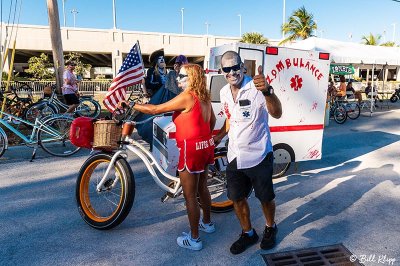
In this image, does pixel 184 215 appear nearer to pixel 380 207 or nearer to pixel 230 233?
pixel 230 233

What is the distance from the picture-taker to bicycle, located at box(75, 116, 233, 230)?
11.1 ft

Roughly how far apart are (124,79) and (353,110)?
11321 millimetres

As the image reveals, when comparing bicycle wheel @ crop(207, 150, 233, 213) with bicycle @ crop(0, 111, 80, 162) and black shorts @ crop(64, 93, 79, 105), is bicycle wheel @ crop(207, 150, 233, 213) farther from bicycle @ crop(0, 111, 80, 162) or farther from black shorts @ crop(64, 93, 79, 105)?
black shorts @ crop(64, 93, 79, 105)

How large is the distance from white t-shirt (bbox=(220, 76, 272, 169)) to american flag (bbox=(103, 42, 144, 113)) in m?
1.37

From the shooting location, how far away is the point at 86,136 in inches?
132

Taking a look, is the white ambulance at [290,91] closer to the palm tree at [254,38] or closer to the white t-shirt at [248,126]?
the white t-shirt at [248,126]

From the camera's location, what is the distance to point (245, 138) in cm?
298

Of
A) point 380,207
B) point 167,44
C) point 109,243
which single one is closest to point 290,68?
point 380,207

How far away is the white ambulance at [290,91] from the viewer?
16.5 feet

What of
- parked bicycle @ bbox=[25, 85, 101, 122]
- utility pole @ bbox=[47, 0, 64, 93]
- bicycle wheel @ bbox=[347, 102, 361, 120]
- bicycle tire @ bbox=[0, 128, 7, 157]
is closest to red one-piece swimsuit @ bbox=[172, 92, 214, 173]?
bicycle tire @ bbox=[0, 128, 7, 157]

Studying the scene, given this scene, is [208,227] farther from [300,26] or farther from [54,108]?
[300,26]

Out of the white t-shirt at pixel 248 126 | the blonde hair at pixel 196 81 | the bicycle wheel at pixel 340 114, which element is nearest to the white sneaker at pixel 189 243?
the white t-shirt at pixel 248 126

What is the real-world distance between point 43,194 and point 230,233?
9.64 ft

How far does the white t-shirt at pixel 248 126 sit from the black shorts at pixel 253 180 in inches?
2.5
